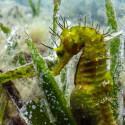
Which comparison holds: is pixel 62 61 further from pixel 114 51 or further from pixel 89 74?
pixel 114 51

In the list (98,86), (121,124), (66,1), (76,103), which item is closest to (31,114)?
(76,103)

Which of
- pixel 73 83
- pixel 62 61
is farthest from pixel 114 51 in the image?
pixel 62 61

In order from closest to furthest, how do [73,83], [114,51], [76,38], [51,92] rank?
[76,38]
[51,92]
[73,83]
[114,51]

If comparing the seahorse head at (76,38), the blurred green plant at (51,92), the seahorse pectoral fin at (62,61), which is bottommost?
the blurred green plant at (51,92)

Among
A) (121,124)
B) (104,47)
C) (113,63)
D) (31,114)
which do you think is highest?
(104,47)

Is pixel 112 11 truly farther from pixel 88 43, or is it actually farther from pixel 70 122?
pixel 70 122

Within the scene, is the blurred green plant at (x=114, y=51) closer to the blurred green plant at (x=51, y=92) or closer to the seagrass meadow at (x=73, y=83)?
the seagrass meadow at (x=73, y=83)

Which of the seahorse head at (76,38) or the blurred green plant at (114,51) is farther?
the blurred green plant at (114,51)

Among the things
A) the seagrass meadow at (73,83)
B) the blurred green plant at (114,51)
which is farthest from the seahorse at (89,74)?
the blurred green plant at (114,51)
